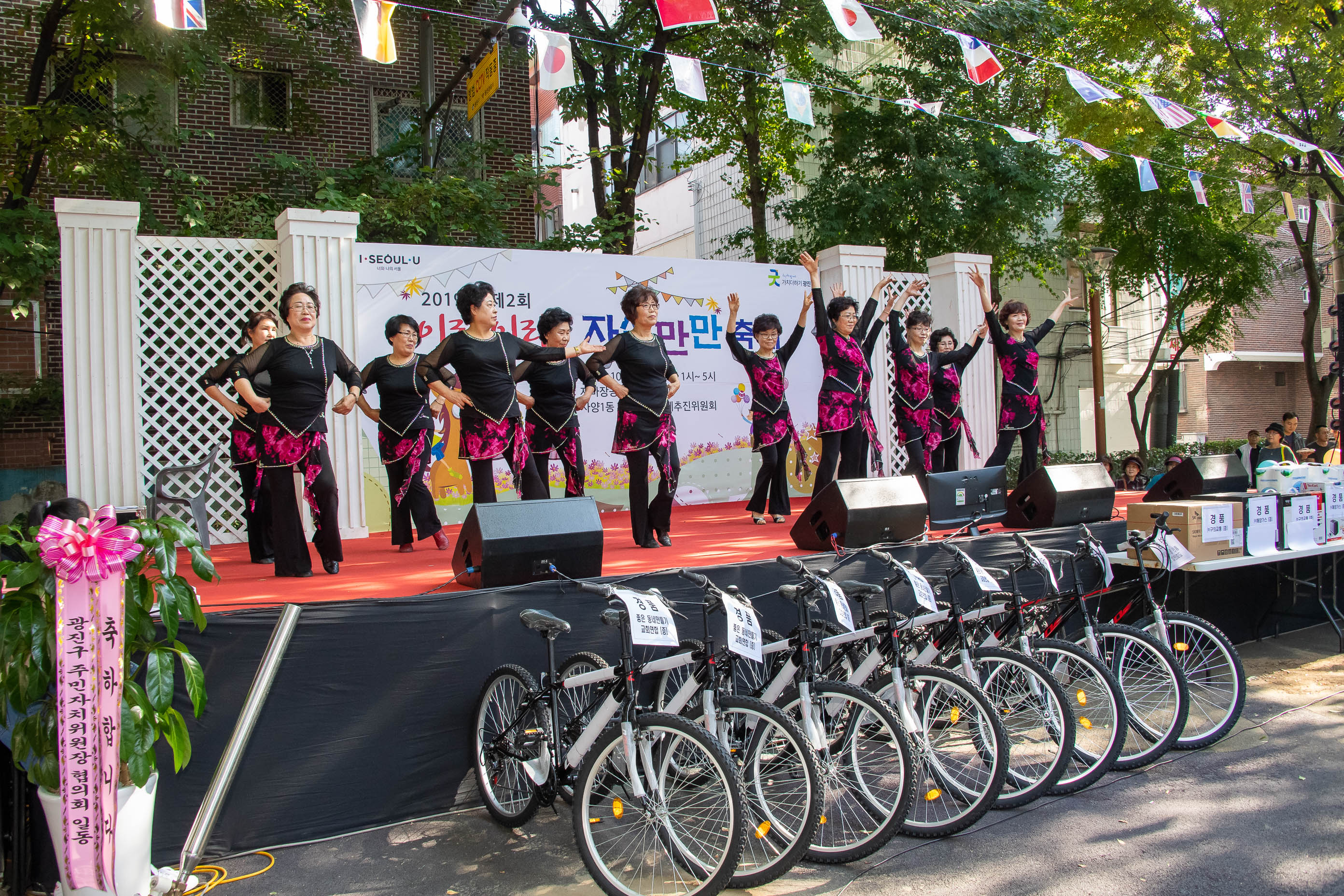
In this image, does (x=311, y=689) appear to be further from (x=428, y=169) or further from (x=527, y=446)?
(x=428, y=169)

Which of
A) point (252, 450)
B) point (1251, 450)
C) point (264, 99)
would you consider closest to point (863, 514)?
point (252, 450)

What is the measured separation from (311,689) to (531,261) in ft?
14.8

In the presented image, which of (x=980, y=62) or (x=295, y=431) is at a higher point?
(x=980, y=62)

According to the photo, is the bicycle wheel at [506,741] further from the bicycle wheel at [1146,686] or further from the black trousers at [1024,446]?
the black trousers at [1024,446]

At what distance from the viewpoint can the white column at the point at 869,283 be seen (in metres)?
8.11

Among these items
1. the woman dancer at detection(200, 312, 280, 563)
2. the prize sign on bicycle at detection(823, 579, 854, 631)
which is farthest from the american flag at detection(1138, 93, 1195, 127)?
the woman dancer at detection(200, 312, 280, 563)

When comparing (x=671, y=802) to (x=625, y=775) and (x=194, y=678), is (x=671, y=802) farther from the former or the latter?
(x=194, y=678)

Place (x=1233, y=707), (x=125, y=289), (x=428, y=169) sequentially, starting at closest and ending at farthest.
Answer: (x=1233, y=707)
(x=125, y=289)
(x=428, y=169)

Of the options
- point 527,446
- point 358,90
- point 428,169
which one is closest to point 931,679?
point 527,446

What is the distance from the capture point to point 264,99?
36.4 ft

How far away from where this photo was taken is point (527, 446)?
5.11 m

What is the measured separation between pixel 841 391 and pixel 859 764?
334 cm

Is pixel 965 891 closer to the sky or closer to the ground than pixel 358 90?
closer to the ground

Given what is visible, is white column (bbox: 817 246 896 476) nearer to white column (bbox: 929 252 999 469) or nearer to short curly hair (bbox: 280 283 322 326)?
white column (bbox: 929 252 999 469)
